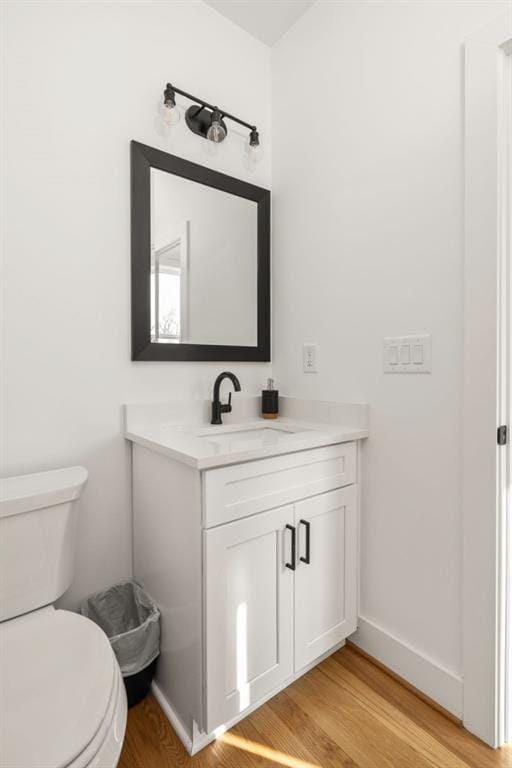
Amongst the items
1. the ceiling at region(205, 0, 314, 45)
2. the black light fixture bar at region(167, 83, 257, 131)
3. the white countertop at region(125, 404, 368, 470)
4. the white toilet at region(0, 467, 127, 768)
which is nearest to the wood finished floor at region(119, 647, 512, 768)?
the white toilet at region(0, 467, 127, 768)

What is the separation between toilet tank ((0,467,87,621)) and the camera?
1029 mm

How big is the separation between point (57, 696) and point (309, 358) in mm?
1333

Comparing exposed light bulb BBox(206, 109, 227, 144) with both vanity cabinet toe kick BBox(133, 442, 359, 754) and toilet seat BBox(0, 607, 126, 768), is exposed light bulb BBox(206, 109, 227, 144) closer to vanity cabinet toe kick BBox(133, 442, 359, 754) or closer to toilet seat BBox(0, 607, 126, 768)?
vanity cabinet toe kick BBox(133, 442, 359, 754)

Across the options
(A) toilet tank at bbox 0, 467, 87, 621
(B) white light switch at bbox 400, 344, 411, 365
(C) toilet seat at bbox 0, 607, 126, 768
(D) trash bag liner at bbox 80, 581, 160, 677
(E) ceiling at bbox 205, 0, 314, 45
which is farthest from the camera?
(E) ceiling at bbox 205, 0, 314, 45

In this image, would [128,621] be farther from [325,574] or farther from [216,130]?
[216,130]

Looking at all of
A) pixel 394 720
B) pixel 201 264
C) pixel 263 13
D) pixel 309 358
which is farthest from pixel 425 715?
pixel 263 13

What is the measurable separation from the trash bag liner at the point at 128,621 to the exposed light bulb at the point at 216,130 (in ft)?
5.74

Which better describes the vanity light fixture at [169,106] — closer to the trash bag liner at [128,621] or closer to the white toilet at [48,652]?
the white toilet at [48,652]

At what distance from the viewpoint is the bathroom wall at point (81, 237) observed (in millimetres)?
1241

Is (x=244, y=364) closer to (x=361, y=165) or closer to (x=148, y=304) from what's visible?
(x=148, y=304)

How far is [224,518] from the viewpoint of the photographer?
1079 millimetres

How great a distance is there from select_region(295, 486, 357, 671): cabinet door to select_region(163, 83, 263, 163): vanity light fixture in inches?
57.6

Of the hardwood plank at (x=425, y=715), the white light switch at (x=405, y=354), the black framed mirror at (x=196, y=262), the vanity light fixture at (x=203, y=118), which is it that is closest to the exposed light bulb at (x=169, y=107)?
the vanity light fixture at (x=203, y=118)

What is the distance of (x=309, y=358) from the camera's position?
1.71 metres
